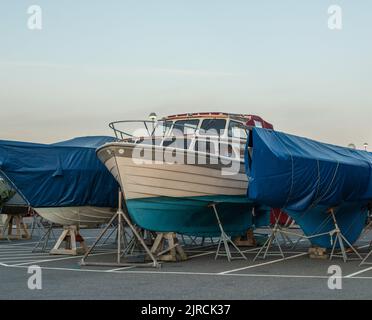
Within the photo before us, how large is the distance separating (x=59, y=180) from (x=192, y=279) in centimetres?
694

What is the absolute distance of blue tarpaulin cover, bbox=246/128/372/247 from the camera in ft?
41.7

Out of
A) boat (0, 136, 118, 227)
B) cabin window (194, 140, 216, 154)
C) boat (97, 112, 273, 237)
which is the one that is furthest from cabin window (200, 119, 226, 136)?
boat (0, 136, 118, 227)

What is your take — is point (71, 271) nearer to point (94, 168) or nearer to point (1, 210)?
point (94, 168)

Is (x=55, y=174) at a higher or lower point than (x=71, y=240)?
higher

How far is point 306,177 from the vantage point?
13.2m

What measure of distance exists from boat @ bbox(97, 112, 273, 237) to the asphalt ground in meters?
1.34

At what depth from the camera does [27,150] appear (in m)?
16.6

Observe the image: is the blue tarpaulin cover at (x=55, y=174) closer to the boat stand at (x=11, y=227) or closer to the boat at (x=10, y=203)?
the boat at (x=10, y=203)

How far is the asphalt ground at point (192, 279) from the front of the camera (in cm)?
905

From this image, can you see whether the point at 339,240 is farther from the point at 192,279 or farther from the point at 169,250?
the point at 192,279

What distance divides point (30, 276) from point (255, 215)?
9.84m

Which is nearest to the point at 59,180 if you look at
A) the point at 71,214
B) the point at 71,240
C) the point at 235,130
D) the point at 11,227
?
the point at 71,214

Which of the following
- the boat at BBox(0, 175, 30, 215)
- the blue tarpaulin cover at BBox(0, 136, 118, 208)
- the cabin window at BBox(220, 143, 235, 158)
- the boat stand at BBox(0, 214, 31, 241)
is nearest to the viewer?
the cabin window at BBox(220, 143, 235, 158)

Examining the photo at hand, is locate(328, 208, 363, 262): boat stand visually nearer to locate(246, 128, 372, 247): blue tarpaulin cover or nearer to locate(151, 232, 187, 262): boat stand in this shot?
locate(246, 128, 372, 247): blue tarpaulin cover
